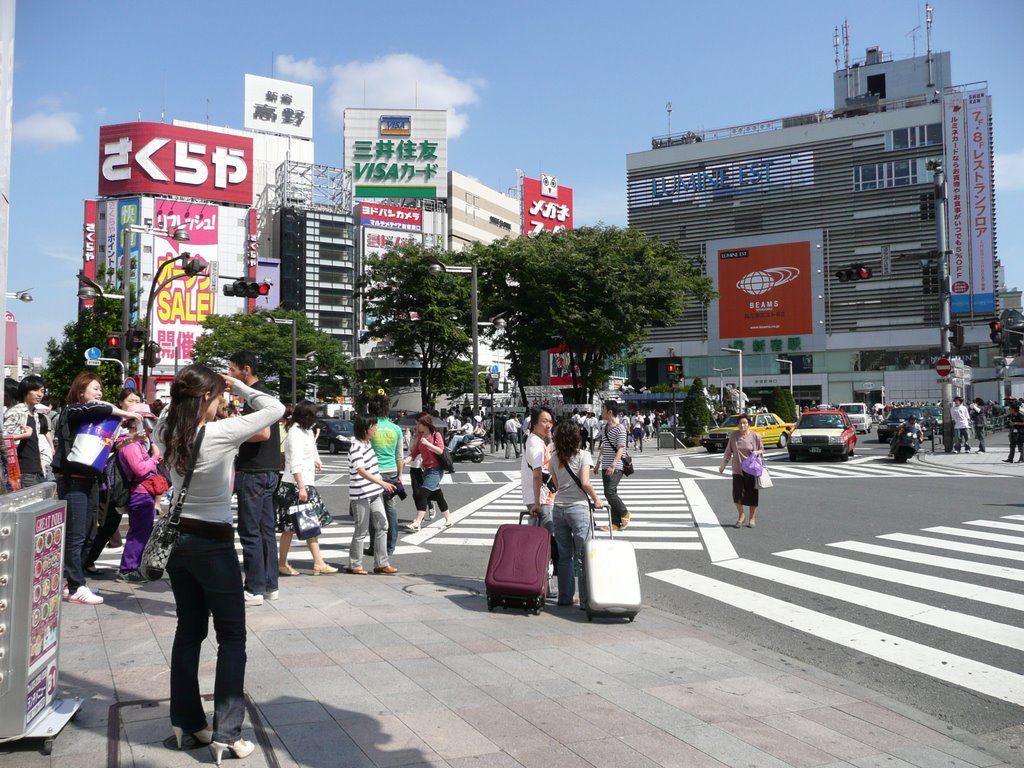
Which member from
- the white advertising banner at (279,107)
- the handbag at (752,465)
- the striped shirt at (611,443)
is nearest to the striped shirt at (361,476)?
the striped shirt at (611,443)

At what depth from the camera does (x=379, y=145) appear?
87.3 metres

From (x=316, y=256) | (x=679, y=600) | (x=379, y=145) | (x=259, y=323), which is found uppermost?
(x=379, y=145)

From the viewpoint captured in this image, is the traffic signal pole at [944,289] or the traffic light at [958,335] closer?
the traffic light at [958,335]

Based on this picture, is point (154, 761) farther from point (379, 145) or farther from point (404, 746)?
point (379, 145)

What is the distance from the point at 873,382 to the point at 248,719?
78.7 meters

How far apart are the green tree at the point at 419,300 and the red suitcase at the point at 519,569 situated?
31.2 metres

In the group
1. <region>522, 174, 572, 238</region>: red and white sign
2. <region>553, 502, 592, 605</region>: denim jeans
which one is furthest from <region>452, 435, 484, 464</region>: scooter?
<region>522, 174, 572, 238</region>: red and white sign

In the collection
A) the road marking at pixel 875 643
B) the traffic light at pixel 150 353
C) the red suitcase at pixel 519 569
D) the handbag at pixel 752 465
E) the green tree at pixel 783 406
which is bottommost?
the road marking at pixel 875 643

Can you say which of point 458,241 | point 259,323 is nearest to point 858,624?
point 259,323

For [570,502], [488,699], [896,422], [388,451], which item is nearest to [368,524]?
[388,451]

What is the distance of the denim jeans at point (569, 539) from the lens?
7.17m

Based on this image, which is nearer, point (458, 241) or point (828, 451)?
point (828, 451)

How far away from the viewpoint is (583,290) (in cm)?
3381

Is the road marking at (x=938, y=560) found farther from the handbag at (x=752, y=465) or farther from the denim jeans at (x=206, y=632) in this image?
the denim jeans at (x=206, y=632)
